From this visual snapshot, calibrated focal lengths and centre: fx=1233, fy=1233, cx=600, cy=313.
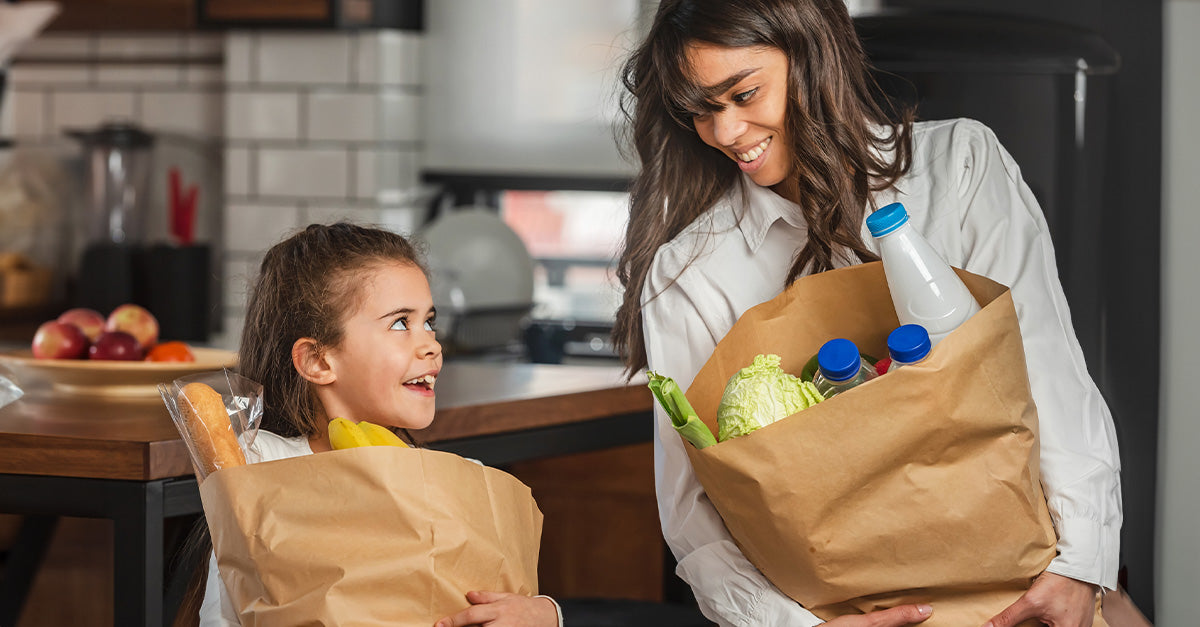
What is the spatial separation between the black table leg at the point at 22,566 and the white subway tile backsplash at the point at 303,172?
1.14 meters

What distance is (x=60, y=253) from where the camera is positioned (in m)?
2.76

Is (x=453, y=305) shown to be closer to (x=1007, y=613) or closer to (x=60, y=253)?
(x=60, y=253)

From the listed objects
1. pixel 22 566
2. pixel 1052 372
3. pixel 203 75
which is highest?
pixel 203 75

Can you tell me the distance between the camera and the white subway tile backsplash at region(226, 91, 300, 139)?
2.77m

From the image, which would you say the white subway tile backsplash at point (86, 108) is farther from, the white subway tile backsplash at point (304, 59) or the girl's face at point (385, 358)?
the girl's face at point (385, 358)

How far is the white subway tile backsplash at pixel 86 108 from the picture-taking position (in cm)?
297

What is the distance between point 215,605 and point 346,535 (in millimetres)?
244

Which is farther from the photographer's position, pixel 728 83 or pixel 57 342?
pixel 57 342

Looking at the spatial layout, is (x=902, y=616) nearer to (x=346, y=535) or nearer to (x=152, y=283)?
(x=346, y=535)

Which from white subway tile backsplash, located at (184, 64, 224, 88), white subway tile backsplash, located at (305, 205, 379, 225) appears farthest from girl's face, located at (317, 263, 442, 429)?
white subway tile backsplash, located at (184, 64, 224, 88)

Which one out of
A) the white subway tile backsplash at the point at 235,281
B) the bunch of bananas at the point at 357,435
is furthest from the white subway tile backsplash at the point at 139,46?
the bunch of bananas at the point at 357,435

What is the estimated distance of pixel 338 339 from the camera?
1.12 meters

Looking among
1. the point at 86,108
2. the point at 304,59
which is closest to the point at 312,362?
the point at 304,59

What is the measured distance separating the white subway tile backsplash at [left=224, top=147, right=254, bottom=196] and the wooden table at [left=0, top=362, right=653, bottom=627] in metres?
1.31
